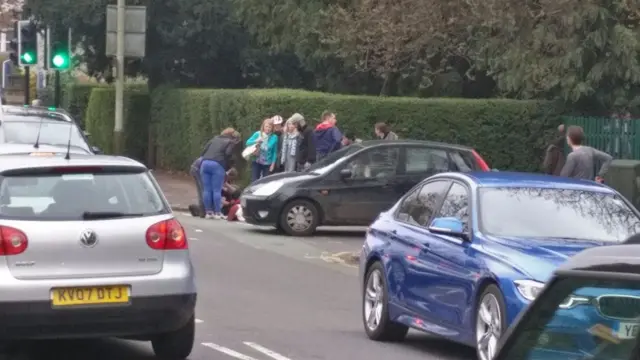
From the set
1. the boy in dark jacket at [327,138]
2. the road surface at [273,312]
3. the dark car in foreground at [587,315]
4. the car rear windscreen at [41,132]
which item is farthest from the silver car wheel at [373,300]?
the boy in dark jacket at [327,138]

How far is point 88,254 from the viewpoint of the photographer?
9.59 metres

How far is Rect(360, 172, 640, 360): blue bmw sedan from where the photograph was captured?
32.2 ft

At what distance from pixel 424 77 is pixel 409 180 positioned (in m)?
11.6

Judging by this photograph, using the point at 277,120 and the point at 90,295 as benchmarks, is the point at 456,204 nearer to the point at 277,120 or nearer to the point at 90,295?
the point at 90,295

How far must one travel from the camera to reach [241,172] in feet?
102

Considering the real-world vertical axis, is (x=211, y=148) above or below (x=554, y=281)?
below

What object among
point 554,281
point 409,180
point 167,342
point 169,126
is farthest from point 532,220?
point 169,126

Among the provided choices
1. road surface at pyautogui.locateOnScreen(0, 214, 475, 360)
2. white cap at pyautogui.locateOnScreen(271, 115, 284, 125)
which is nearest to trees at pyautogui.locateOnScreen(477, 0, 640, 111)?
white cap at pyautogui.locateOnScreen(271, 115, 284, 125)

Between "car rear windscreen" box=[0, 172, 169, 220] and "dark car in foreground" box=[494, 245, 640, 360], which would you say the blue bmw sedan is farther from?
"dark car in foreground" box=[494, 245, 640, 360]

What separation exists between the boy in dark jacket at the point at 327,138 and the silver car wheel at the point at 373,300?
13.9 metres

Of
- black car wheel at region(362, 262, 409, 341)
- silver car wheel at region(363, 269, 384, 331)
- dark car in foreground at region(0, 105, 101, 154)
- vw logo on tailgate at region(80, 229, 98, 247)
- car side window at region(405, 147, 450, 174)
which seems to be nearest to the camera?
vw logo on tailgate at region(80, 229, 98, 247)

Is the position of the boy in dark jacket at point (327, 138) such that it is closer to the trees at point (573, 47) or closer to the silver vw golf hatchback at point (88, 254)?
the trees at point (573, 47)

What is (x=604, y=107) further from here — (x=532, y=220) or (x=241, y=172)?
(x=532, y=220)

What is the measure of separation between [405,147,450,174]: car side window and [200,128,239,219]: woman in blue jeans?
4.25 meters
